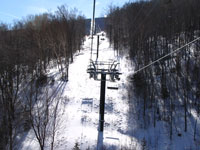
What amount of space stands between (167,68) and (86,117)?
11.6 metres

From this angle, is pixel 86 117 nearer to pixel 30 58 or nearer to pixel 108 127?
pixel 108 127

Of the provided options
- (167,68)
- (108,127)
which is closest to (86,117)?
(108,127)

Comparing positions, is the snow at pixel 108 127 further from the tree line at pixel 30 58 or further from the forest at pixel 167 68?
the tree line at pixel 30 58

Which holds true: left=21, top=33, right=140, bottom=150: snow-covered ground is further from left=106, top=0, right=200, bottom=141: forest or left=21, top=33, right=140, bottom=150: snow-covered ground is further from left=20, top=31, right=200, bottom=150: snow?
left=106, top=0, right=200, bottom=141: forest

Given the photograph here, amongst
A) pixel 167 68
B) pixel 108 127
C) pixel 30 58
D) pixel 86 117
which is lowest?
pixel 108 127

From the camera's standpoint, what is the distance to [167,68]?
57.3ft

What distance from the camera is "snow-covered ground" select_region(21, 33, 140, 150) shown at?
397 inches

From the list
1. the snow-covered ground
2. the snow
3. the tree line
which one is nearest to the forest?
the snow

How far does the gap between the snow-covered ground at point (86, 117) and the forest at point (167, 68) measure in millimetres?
1620

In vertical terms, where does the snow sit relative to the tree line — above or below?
below

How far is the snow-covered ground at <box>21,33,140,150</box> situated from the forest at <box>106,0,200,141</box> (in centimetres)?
162

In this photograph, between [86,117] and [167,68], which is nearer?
[86,117]

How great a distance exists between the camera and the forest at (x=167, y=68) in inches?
488

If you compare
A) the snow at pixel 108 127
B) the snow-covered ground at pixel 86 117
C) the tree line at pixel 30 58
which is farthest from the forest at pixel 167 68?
the tree line at pixel 30 58
